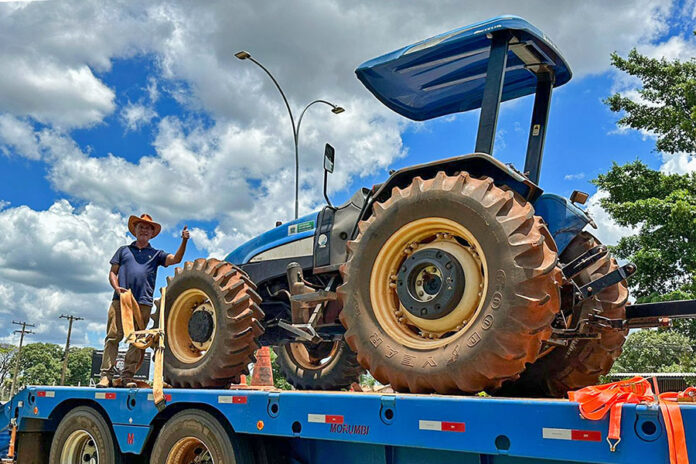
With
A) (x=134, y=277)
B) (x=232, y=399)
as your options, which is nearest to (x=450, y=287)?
(x=232, y=399)

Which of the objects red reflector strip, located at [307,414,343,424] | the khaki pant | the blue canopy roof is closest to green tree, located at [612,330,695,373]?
the blue canopy roof

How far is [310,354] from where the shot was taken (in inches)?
333

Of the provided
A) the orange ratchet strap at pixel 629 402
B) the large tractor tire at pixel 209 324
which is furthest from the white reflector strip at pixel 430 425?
the large tractor tire at pixel 209 324

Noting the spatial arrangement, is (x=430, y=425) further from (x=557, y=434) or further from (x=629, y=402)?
(x=629, y=402)

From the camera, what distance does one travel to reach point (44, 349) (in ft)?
257

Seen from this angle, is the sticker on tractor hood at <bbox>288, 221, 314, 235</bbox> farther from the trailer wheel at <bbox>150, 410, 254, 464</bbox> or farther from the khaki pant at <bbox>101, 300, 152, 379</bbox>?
the trailer wheel at <bbox>150, 410, 254, 464</bbox>

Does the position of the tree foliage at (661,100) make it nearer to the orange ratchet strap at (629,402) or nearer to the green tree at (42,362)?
the orange ratchet strap at (629,402)

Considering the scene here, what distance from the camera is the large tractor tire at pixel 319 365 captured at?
7.75 m

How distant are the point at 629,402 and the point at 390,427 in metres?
1.40

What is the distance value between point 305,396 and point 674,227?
15.9 metres

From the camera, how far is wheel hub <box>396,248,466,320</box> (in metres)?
4.41

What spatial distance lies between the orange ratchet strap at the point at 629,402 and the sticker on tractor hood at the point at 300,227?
3806 millimetres

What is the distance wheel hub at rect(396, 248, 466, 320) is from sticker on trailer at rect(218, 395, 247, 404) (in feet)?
4.71

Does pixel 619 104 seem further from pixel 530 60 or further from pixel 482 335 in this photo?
pixel 482 335
